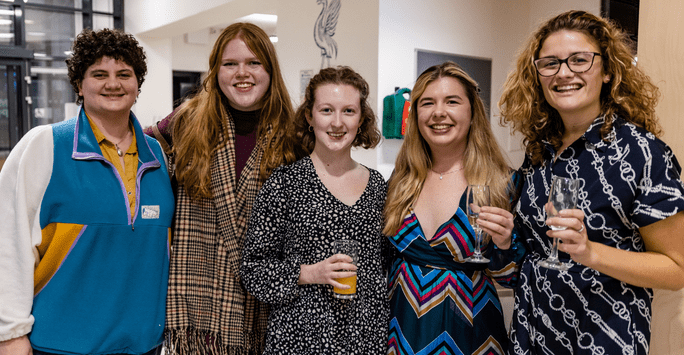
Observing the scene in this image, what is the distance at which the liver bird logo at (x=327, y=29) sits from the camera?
5613 millimetres

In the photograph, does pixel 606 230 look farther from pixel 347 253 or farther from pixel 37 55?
pixel 37 55

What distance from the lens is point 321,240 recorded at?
181 centimetres

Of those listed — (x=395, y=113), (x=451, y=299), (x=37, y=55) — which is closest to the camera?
(x=451, y=299)

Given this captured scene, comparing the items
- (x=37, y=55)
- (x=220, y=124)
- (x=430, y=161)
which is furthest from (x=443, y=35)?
(x=37, y=55)

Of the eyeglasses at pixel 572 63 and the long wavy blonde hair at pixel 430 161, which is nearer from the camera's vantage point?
the eyeglasses at pixel 572 63

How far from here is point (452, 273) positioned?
1823mm

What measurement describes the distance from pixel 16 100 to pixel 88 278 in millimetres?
9264

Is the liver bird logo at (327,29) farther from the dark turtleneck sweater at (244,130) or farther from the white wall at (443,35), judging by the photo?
the dark turtleneck sweater at (244,130)

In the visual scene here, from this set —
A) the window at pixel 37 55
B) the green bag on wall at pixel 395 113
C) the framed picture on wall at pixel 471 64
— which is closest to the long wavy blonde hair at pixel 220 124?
the green bag on wall at pixel 395 113

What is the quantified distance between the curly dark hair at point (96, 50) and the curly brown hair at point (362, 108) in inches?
25.1

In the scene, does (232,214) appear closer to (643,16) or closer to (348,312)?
(348,312)

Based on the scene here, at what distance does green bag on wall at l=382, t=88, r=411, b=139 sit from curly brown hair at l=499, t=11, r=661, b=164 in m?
3.10

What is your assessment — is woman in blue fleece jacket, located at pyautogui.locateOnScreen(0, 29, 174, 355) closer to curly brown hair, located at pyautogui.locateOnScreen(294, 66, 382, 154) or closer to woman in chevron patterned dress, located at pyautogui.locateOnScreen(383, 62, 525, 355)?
curly brown hair, located at pyautogui.locateOnScreen(294, 66, 382, 154)

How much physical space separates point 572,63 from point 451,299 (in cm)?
85
